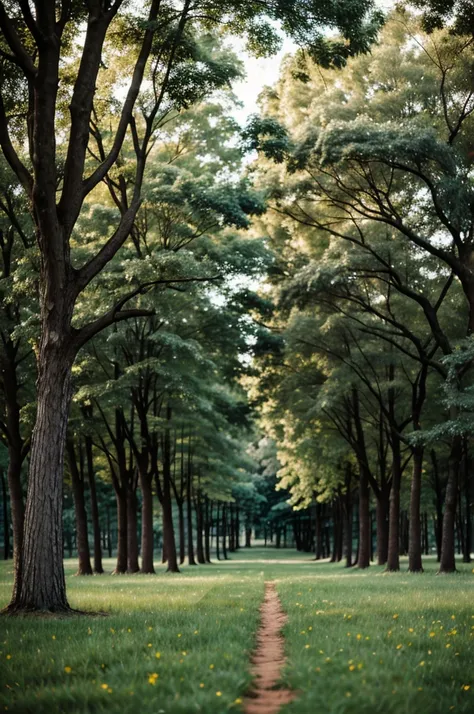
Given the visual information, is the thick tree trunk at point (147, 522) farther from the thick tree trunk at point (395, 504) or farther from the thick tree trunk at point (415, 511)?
the thick tree trunk at point (415, 511)

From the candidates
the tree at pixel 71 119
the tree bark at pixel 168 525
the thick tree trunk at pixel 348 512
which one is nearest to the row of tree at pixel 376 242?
the tree at pixel 71 119

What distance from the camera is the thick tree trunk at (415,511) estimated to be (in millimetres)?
24352

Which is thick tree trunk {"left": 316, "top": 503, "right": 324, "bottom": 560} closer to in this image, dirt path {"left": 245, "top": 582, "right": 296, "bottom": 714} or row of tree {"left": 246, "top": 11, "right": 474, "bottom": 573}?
row of tree {"left": 246, "top": 11, "right": 474, "bottom": 573}

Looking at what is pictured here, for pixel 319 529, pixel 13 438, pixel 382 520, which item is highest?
pixel 13 438

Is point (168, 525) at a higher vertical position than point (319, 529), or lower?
higher

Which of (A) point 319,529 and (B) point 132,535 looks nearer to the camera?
(B) point 132,535

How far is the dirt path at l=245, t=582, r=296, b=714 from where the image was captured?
5.38 m

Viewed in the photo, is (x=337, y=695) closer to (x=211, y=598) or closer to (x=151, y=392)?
(x=211, y=598)

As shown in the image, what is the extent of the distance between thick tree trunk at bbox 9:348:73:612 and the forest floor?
94cm

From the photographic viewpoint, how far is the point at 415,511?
24.2 metres

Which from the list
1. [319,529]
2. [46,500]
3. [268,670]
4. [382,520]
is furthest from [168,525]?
[319,529]

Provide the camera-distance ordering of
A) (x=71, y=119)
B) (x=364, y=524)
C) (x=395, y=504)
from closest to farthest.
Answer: (x=71, y=119) → (x=395, y=504) → (x=364, y=524)

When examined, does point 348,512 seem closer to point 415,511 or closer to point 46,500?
point 415,511

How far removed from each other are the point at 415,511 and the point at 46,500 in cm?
1642
